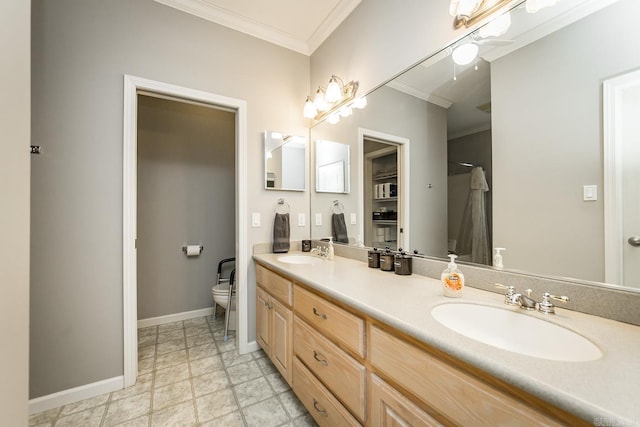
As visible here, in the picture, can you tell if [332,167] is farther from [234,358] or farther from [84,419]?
[84,419]

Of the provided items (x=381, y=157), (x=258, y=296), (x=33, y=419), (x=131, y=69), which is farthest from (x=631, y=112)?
(x=33, y=419)

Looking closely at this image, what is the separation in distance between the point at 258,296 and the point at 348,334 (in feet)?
3.91

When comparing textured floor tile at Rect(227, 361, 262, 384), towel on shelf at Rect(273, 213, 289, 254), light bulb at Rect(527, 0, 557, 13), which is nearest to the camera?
light bulb at Rect(527, 0, 557, 13)

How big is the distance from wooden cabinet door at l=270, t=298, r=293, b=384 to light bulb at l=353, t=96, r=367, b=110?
1.51m

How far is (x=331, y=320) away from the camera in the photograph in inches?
43.6

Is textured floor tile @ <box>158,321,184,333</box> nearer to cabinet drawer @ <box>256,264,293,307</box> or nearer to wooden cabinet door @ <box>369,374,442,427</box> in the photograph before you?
cabinet drawer @ <box>256,264,293,307</box>

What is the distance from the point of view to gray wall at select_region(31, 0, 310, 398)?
1482 millimetres

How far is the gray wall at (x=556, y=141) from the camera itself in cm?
82

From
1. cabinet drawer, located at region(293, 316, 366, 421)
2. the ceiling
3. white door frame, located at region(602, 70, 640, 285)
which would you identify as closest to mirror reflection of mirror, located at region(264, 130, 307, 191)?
the ceiling

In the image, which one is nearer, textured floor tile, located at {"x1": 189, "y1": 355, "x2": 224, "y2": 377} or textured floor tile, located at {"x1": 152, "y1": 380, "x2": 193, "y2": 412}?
textured floor tile, located at {"x1": 152, "y1": 380, "x2": 193, "y2": 412}

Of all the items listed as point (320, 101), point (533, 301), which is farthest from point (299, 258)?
point (533, 301)

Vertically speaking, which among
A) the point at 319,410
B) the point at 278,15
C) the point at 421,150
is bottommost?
the point at 319,410

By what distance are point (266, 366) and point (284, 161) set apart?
1678 mm

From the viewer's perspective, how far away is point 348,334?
1004mm
